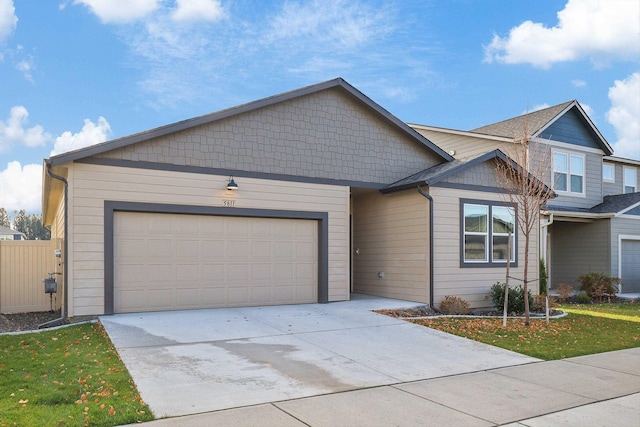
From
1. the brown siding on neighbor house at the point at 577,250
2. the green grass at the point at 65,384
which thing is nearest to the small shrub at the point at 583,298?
the brown siding on neighbor house at the point at 577,250

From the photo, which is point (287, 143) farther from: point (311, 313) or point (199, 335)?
point (199, 335)

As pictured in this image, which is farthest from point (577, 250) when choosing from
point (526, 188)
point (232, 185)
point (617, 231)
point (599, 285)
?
point (232, 185)

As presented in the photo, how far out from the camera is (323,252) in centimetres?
1306

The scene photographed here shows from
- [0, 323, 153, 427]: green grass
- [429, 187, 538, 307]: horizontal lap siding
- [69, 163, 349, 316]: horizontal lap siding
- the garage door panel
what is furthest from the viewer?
[429, 187, 538, 307]: horizontal lap siding

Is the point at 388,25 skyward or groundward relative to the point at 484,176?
skyward

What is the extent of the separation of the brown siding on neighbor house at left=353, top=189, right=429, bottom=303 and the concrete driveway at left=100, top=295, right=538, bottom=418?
7.75ft

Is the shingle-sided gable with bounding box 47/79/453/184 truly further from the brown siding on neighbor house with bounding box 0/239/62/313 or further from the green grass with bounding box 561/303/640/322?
the green grass with bounding box 561/303/640/322

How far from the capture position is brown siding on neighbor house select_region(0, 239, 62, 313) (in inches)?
487

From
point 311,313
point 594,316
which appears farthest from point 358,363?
point 594,316

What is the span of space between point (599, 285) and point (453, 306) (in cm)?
838

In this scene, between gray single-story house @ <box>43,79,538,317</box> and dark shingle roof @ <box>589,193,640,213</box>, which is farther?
dark shingle roof @ <box>589,193,640,213</box>

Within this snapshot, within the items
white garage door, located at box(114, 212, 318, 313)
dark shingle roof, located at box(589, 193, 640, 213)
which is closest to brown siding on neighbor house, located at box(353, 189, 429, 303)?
white garage door, located at box(114, 212, 318, 313)

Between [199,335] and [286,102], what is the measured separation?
6.31m

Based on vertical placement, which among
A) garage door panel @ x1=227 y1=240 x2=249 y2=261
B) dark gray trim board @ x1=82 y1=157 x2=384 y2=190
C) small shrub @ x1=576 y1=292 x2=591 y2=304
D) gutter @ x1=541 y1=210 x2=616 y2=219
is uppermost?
dark gray trim board @ x1=82 y1=157 x2=384 y2=190
